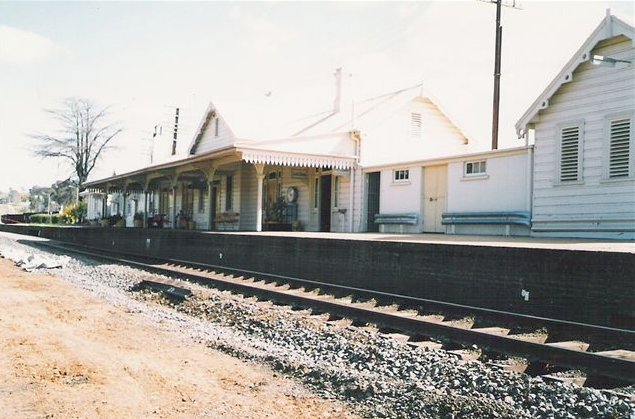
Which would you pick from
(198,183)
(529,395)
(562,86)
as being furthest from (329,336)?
(198,183)

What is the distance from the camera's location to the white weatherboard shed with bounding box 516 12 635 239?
1024 centimetres

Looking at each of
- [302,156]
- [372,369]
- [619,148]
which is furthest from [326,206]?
[372,369]

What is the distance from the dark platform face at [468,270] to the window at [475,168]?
471 centimetres

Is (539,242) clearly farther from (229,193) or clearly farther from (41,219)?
(41,219)

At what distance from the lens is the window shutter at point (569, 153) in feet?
36.6

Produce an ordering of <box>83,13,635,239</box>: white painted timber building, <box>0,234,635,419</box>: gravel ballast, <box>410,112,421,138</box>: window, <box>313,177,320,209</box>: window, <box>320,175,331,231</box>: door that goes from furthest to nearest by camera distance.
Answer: <box>410,112,421,138</box>: window → <box>313,177,320,209</box>: window → <box>320,175,331,231</box>: door → <box>83,13,635,239</box>: white painted timber building → <box>0,234,635,419</box>: gravel ballast

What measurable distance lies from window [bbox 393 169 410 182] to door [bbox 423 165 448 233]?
2.26 ft

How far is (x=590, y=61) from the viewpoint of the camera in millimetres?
10906

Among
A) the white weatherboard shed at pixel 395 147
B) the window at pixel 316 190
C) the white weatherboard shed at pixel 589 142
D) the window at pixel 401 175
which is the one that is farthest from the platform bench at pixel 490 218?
the window at pixel 316 190

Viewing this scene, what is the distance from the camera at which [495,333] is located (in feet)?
20.7

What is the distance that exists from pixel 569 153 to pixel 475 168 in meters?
2.95

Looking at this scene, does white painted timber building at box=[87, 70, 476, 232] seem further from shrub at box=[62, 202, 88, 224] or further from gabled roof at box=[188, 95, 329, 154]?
shrub at box=[62, 202, 88, 224]

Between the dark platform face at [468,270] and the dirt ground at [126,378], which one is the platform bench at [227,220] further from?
the dirt ground at [126,378]

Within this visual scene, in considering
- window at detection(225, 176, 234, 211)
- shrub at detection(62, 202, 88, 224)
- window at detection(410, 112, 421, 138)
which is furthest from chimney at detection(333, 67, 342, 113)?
shrub at detection(62, 202, 88, 224)
